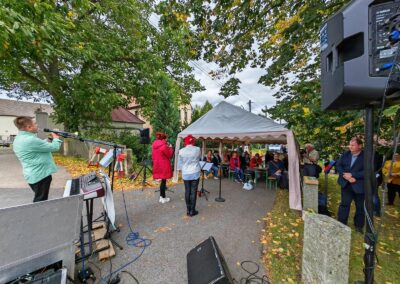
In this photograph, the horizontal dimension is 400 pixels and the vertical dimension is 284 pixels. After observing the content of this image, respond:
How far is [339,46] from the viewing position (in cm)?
167

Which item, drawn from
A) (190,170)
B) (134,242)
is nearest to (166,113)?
(190,170)

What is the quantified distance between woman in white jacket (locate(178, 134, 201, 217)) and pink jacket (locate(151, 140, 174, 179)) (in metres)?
0.70

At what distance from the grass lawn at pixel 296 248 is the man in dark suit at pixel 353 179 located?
0.40 meters

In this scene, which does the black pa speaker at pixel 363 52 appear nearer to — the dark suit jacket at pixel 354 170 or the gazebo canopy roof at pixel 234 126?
the dark suit jacket at pixel 354 170

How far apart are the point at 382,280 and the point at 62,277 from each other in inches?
152

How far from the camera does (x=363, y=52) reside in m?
1.48

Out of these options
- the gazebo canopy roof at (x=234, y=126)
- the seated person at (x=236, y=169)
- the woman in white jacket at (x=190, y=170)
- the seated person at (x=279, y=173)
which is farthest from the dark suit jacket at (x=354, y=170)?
the seated person at (x=236, y=169)

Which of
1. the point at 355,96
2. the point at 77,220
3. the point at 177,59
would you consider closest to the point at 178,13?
the point at 355,96

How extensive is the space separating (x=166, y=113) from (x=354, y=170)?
8683 mm

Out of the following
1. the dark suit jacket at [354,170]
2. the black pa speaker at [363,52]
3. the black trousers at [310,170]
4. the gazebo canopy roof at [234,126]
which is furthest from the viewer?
the black trousers at [310,170]

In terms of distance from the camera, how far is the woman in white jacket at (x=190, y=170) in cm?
425

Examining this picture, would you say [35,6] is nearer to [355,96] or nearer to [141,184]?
[141,184]

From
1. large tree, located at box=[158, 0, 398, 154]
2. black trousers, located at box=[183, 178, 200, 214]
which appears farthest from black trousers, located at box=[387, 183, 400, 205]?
black trousers, located at box=[183, 178, 200, 214]

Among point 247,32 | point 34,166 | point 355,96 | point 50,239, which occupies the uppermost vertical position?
point 247,32
